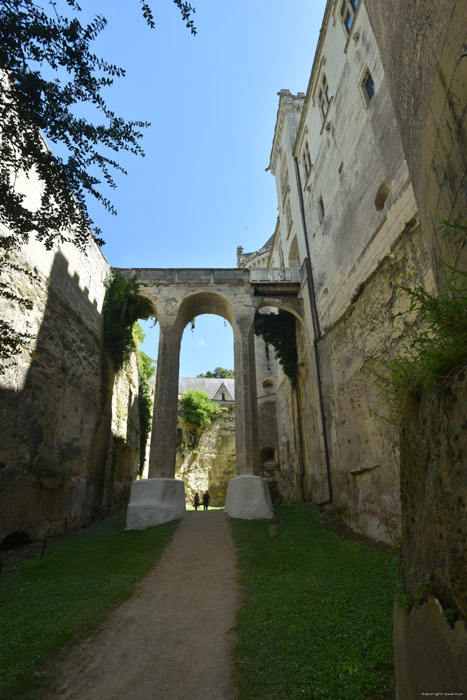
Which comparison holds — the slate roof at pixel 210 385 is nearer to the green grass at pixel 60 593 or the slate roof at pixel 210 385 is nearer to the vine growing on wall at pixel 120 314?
the vine growing on wall at pixel 120 314

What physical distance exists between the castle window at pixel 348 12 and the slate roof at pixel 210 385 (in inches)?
1007

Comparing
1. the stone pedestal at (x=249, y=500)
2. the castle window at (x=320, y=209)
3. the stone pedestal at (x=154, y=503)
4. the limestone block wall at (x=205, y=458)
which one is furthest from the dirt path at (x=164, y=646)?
the limestone block wall at (x=205, y=458)

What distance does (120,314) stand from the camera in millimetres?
14242

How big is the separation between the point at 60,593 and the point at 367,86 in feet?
42.1

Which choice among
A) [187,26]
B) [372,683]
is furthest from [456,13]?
[372,683]

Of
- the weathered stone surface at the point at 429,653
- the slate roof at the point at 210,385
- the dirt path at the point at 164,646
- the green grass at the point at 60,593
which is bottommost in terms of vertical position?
the dirt path at the point at 164,646

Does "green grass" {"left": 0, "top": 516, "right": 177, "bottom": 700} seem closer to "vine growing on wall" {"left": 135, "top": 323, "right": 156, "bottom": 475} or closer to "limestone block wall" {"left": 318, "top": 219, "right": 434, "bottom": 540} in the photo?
"limestone block wall" {"left": 318, "top": 219, "right": 434, "bottom": 540}

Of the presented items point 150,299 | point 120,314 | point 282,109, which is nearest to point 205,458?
point 150,299

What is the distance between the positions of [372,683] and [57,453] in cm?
886

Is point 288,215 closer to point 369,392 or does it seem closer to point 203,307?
point 203,307

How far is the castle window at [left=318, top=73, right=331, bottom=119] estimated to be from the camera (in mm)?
12430

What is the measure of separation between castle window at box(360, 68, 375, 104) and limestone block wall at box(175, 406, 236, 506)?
66.8ft

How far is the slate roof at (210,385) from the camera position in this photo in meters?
32.9

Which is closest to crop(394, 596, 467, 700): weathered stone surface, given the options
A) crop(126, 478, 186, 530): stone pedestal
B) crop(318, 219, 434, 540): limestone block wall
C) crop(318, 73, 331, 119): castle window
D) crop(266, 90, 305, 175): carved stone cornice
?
crop(318, 219, 434, 540): limestone block wall
